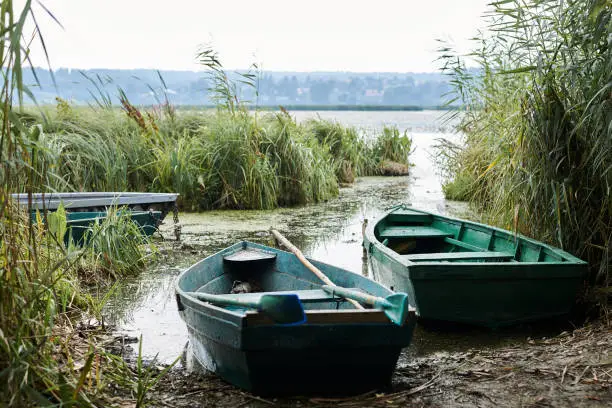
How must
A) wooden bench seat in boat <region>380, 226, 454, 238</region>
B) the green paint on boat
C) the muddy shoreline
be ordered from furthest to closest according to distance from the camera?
the green paint on boat, wooden bench seat in boat <region>380, 226, 454, 238</region>, the muddy shoreline

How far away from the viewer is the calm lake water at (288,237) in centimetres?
412

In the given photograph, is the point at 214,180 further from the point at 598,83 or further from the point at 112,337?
the point at 598,83

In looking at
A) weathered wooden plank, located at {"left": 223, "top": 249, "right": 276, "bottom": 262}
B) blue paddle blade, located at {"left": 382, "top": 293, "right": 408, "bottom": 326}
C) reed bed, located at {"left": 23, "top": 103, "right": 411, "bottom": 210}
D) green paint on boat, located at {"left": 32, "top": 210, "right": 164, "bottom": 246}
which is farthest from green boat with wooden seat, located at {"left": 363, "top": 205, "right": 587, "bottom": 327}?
reed bed, located at {"left": 23, "top": 103, "right": 411, "bottom": 210}

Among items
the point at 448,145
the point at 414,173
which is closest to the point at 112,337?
the point at 448,145

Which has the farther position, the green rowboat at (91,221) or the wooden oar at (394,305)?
the green rowboat at (91,221)

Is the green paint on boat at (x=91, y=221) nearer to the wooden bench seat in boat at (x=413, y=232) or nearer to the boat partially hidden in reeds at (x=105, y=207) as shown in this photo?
the boat partially hidden in reeds at (x=105, y=207)

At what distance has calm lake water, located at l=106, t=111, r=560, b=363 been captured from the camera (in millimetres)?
4117

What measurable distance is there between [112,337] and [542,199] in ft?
8.75

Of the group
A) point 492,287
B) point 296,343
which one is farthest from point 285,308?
point 492,287

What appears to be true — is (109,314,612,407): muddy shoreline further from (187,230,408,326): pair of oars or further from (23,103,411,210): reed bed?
(23,103,411,210): reed bed

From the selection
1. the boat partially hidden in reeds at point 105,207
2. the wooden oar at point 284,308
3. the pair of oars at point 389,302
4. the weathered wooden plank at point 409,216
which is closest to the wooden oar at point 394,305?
the pair of oars at point 389,302

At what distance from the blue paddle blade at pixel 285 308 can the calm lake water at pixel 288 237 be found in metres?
1.22

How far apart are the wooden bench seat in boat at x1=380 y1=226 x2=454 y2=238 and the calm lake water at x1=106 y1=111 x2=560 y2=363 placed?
40 cm

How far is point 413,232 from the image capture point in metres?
5.59
